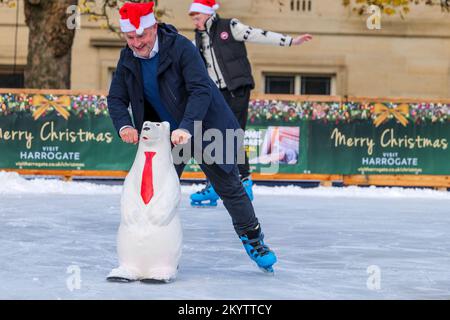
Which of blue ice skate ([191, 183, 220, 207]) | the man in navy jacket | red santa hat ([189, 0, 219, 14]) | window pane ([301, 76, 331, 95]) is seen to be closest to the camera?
the man in navy jacket

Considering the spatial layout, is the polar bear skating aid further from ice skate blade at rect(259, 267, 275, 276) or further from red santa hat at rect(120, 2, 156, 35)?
ice skate blade at rect(259, 267, 275, 276)

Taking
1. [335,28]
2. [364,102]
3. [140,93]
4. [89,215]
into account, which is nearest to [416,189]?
[364,102]

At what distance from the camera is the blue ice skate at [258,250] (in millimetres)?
5500

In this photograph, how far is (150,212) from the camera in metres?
5.00

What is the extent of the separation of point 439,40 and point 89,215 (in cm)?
1278

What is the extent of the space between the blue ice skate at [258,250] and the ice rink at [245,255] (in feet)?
0.27

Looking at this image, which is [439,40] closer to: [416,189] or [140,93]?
[416,189]

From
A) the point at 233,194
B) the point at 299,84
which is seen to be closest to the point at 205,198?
the point at 233,194

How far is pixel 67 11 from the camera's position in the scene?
15031 millimetres

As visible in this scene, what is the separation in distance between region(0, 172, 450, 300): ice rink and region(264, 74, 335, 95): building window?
925 centimetres

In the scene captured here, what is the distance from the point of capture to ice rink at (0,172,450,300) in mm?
4988

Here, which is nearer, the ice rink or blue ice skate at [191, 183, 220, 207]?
the ice rink

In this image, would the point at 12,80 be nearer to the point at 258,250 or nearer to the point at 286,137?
the point at 286,137

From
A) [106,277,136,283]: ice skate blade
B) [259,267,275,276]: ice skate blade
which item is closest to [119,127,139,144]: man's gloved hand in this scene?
[106,277,136,283]: ice skate blade
